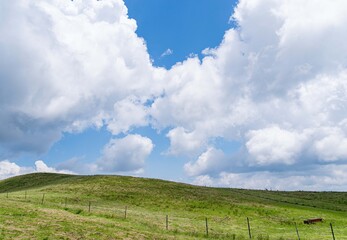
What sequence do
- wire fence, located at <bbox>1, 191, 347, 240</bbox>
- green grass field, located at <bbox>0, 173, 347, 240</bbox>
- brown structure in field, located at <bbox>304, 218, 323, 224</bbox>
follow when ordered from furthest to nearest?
1. brown structure in field, located at <bbox>304, 218, 323, 224</bbox>
2. wire fence, located at <bbox>1, 191, 347, 240</bbox>
3. green grass field, located at <bbox>0, 173, 347, 240</bbox>

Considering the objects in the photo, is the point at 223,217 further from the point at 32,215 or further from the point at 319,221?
the point at 32,215

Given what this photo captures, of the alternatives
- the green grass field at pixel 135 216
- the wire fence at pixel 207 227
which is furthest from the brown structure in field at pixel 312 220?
the wire fence at pixel 207 227

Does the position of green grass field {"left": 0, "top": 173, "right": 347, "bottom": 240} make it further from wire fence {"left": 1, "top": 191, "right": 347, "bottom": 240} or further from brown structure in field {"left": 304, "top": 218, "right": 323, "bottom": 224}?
brown structure in field {"left": 304, "top": 218, "right": 323, "bottom": 224}

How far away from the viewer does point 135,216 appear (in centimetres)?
5053

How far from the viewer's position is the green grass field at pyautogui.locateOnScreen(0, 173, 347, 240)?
34812 mm

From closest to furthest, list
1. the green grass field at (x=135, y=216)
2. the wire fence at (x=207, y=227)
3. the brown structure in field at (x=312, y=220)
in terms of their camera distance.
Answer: the green grass field at (x=135, y=216)
the wire fence at (x=207, y=227)
the brown structure in field at (x=312, y=220)

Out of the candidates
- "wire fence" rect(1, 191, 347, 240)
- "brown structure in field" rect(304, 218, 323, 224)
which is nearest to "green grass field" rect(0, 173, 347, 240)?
"wire fence" rect(1, 191, 347, 240)

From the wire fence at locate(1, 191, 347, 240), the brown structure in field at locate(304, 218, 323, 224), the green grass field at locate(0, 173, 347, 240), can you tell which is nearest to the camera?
the green grass field at locate(0, 173, 347, 240)

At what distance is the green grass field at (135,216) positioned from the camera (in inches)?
1371

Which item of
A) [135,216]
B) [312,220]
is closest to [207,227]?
[135,216]

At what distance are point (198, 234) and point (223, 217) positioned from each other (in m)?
23.1

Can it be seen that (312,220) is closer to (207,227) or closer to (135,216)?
(207,227)

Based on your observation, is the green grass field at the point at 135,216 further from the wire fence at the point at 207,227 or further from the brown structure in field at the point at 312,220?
the brown structure in field at the point at 312,220

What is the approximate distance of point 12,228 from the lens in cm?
3188
